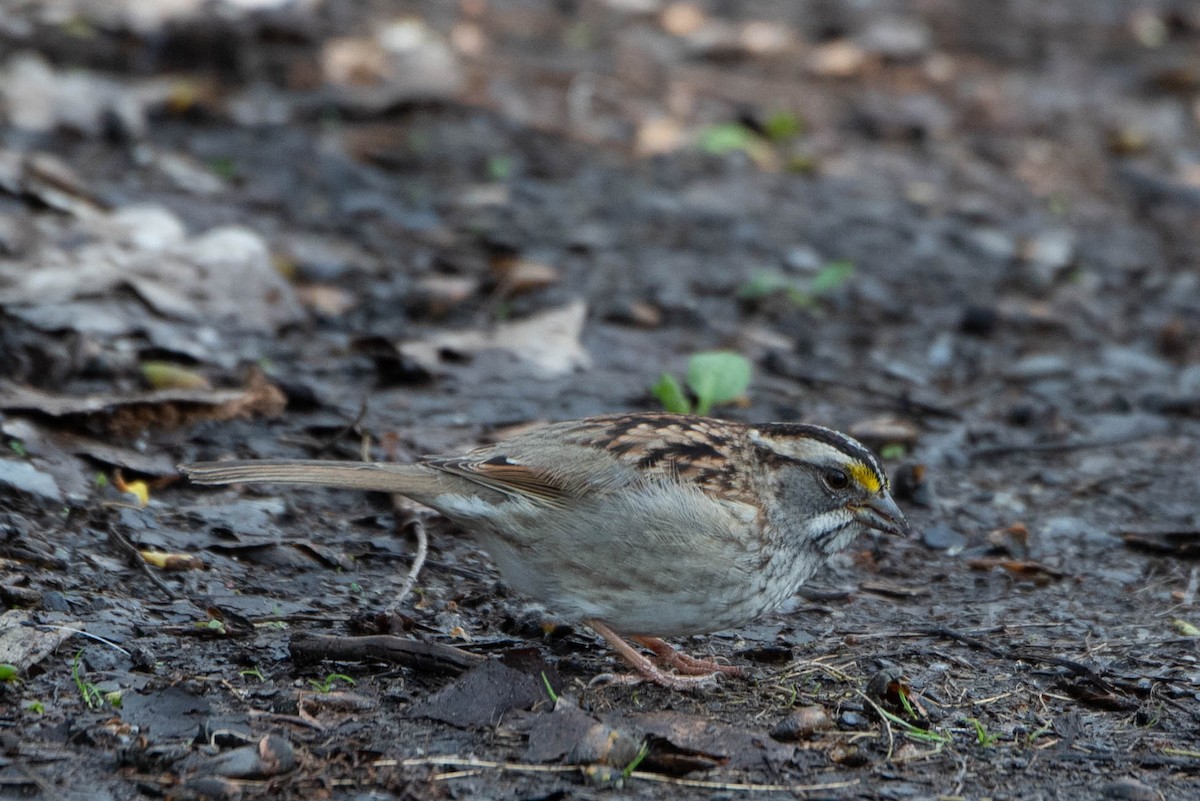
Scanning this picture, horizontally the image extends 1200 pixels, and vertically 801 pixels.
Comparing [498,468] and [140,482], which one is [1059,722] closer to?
[498,468]

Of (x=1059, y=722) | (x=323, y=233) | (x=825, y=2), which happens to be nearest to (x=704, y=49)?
(x=825, y=2)

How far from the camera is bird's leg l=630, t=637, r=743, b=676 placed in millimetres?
4480

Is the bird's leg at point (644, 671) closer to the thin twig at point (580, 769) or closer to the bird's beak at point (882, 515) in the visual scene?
the thin twig at point (580, 769)

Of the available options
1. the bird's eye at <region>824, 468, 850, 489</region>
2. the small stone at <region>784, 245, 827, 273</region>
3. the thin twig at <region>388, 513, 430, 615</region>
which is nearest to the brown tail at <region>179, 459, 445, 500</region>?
the thin twig at <region>388, 513, 430, 615</region>

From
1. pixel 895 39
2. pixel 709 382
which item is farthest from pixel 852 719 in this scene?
pixel 895 39

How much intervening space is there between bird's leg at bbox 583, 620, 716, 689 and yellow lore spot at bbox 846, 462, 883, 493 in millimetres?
822

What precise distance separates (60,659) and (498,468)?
1369mm

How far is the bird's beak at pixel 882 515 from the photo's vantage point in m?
4.82

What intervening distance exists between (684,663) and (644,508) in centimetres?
57

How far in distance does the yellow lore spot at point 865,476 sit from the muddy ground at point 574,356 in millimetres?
482

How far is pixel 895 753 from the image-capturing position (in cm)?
392

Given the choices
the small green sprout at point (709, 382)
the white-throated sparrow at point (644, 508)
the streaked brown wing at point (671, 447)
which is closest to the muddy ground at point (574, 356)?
the white-throated sparrow at point (644, 508)

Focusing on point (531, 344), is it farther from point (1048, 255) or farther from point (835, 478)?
point (1048, 255)

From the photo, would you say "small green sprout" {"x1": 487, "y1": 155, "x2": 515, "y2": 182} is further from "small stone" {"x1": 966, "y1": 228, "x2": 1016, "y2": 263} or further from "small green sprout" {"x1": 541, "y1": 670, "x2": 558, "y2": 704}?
"small green sprout" {"x1": 541, "y1": 670, "x2": 558, "y2": 704}
